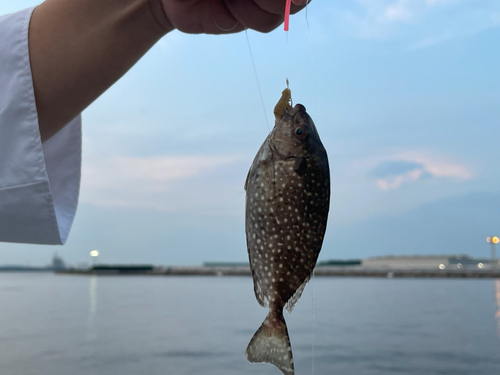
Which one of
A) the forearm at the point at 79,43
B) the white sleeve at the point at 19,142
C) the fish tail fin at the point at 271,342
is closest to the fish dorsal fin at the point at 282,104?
the forearm at the point at 79,43

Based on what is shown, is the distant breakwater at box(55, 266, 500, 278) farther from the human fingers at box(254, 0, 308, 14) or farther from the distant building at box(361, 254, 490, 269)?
the human fingers at box(254, 0, 308, 14)

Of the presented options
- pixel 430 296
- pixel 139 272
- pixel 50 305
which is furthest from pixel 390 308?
pixel 139 272

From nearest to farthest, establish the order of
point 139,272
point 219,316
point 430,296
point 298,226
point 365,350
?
point 298,226, point 365,350, point 219,316, point 430,296, point 139,272

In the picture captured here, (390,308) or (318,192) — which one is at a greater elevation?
(318,192)

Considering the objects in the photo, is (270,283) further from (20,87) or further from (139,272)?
(139,272)

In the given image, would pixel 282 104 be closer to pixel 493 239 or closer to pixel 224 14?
pixel 224 14

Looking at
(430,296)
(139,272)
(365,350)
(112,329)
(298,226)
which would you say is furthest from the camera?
(139,272)

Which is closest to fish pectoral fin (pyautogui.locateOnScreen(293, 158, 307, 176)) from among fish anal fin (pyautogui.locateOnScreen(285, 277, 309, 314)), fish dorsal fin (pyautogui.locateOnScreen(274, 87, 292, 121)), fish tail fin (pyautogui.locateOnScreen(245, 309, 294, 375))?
fish dorsal fin (pyautogui.locateOnScreen(274, 87, 292, 121))
